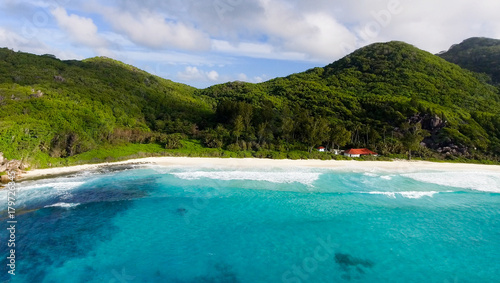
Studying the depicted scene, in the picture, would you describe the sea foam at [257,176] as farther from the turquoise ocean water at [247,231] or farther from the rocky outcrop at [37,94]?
the rocky outcrop at [37,94]

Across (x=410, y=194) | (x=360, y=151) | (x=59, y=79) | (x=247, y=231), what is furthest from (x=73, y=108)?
(x=360, y=151)

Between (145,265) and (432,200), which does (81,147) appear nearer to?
(145,265)

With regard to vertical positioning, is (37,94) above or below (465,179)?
above

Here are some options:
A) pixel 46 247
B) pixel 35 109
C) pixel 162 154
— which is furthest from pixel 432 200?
pixel 35 109

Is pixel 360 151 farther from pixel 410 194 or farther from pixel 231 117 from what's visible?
pixel 231 117

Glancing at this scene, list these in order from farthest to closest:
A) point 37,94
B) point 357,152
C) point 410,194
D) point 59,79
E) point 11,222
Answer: point 59,79
point 357,152
point 37,94
point 410,194
point 11,222

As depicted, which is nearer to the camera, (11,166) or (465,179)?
(11,166)

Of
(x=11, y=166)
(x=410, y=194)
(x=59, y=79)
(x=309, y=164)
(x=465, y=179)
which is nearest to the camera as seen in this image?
(x=11, y=166)
